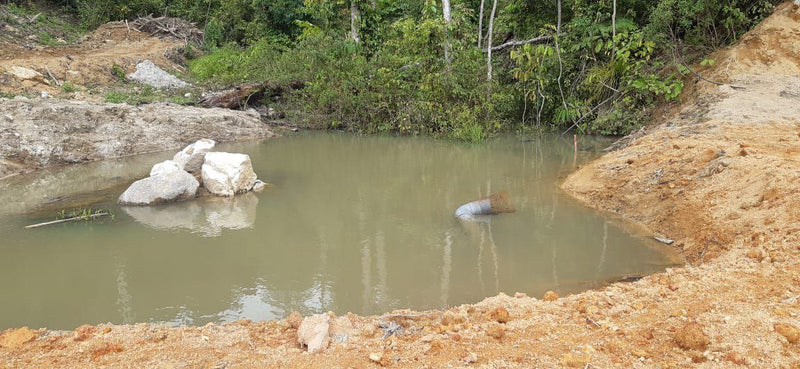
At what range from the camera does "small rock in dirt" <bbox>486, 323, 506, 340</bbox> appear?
3.05 meters

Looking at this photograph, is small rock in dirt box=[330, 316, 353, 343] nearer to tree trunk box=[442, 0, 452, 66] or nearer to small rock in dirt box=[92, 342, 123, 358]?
small rock in dirt box=[92, 342, 123, 358]

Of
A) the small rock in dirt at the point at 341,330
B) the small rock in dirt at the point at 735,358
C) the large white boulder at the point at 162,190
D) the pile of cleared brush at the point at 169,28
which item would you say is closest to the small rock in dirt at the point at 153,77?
the pile of cleared brush at the point at 169,28

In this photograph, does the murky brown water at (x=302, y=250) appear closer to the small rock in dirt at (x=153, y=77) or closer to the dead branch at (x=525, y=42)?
the dead branch at (x=525, y=42)

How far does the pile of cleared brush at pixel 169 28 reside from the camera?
21.5 m

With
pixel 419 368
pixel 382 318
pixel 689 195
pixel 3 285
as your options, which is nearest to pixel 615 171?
pixel 689 195

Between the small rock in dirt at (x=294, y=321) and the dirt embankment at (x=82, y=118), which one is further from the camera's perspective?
the dirt embankment at (x=82, y=118)

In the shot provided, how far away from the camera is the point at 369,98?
43.9 feet

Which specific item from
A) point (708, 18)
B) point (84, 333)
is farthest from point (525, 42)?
point (84, 333)

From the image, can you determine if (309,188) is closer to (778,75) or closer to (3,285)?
(3,285)

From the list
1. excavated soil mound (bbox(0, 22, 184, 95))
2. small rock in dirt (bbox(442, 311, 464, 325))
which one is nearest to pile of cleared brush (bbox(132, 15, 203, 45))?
excavated soil mound (bbox(0, 22, 184, 95))

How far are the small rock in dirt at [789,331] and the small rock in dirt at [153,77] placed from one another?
16048 mm

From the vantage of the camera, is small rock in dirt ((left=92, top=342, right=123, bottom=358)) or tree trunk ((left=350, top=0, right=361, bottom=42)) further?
tree trunk ((left=350, top=0, right=361, bottom=42))

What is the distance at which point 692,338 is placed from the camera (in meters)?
2.65

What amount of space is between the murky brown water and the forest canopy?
12.2ft
